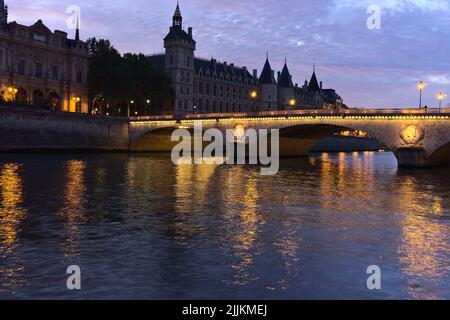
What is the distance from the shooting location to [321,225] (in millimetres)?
21094

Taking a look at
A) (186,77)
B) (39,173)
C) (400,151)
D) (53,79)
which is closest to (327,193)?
(39,173)

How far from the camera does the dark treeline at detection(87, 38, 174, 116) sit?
95.3 meters

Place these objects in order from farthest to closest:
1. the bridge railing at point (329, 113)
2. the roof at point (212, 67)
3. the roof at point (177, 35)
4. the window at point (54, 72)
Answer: the roof at point (212, 67)
the roof at point (177, 35)
the window at point (54, 72)
the bridge railing at point (329, 113)

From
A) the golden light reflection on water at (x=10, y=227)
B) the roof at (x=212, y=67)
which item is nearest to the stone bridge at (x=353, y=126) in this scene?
the golden light reflection on water at (x=10, y=227)

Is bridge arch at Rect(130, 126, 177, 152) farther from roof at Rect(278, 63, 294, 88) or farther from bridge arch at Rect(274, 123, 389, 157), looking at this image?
roof at Rect(278, 63, 294, 88)

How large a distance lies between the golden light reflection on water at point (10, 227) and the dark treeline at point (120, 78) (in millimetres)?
59843

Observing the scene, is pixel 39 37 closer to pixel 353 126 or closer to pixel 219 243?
pixel 353 126

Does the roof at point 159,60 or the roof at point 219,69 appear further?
the roof at point 219,69

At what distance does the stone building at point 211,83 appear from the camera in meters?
130

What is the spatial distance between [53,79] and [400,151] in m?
65.1

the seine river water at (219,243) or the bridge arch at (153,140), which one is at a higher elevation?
the bridge arch at (153,140)

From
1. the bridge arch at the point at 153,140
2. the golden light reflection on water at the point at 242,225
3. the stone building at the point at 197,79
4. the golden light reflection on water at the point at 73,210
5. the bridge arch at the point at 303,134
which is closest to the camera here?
the golden light reflection on water at the point at 242,225

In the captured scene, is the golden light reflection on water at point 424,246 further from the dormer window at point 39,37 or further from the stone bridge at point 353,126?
the dormer window at point 39,37
